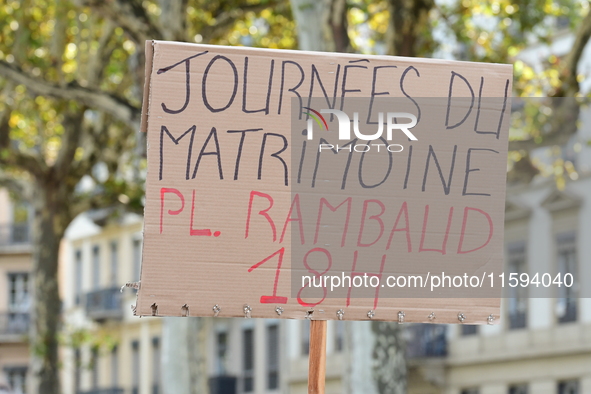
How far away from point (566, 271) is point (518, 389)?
281 centimetres

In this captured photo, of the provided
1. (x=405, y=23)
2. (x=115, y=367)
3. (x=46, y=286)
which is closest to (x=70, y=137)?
(x=46, y=286)

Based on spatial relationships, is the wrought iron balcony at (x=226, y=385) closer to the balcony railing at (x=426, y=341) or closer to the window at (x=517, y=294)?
the balcony railing at (x=426, y=341)

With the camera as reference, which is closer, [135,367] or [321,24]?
[321,24]

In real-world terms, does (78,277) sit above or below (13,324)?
above

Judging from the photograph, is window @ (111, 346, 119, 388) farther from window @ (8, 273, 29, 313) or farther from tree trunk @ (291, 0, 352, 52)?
tree trunk @ (291, 0, 352, 52)

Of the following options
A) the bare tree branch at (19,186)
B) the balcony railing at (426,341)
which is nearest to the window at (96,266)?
the balcony railing at (426,341)

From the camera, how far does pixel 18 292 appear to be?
44281 millimetres

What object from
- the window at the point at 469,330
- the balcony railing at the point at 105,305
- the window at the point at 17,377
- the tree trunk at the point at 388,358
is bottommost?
the window at the point at 17,377

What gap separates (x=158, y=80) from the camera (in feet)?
15.7

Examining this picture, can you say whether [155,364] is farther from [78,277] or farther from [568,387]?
[568,387]

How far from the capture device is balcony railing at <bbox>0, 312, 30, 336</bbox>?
140ft

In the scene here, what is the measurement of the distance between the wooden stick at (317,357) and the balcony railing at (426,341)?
20.0m

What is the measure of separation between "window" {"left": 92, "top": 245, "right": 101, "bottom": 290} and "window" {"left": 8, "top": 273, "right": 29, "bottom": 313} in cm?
465

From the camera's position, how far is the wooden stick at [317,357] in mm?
4785
